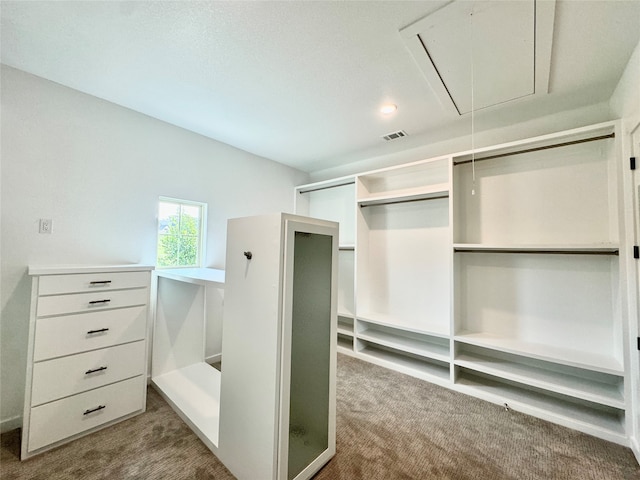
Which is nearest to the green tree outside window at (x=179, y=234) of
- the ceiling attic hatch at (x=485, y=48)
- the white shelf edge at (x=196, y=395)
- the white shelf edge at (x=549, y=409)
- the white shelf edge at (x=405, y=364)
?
the white shelf edge at (x=196, y=395)

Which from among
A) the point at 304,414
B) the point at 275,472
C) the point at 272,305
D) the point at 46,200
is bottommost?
the point at 275,472

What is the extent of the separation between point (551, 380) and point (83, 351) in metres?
3.57

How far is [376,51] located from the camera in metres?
1.72

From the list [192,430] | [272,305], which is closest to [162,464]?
[192,430]

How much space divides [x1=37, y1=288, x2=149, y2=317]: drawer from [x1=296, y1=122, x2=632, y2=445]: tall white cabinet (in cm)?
225

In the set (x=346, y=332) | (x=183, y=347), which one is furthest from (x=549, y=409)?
(x=183, y=347)

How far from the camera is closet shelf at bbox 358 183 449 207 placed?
9.00ft

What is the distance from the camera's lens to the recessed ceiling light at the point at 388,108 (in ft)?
7.80

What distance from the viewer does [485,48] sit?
168cm

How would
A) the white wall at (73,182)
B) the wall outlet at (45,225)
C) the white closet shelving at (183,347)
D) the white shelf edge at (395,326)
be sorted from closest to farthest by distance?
the white wall at (73,182), the wall outlet at (45,225), the white closet shelving at (183,347), the white shelf edge at (395,326)

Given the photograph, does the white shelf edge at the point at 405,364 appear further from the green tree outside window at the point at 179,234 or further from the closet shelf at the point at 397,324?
the green tree outside window at the point at 179,234

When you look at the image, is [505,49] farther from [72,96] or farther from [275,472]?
[72,96]

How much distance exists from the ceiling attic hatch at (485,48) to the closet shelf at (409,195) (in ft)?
2.76

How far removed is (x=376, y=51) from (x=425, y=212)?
6.10ft
